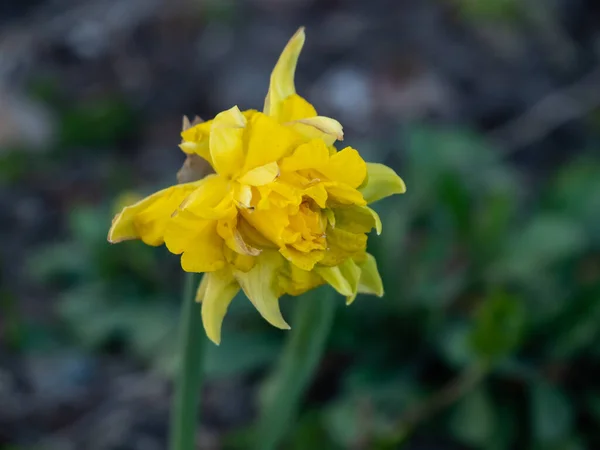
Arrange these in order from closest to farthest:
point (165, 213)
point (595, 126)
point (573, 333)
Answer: point (165, 213) < point (573, 333) < point (595, 126)

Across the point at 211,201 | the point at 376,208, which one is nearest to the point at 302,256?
the point at 211,201

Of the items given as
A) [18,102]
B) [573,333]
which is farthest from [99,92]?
[573,333]

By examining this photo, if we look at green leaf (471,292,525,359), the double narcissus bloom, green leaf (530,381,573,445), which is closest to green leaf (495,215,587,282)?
green leaf (530,381,573,445)

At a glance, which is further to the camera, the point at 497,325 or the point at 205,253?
the point at 497,325

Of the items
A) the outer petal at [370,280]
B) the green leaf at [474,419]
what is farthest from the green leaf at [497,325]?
the outer petal at [370,280]

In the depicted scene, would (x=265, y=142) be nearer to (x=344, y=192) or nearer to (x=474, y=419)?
(x=344, y=192)

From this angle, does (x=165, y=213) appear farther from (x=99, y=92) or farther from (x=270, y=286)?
(x=99, y=92)
